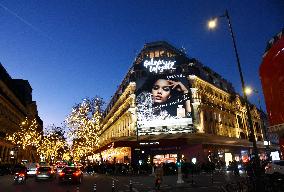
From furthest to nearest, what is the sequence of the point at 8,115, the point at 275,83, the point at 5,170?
the point at 8,115
the point at 5,170
the point at 275,83

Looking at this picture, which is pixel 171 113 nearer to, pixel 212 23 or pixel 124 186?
pixel 124 186

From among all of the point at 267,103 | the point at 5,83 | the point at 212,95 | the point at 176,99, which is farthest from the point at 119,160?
the point at 267,103

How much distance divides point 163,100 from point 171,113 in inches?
111

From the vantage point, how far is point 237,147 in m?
65.8

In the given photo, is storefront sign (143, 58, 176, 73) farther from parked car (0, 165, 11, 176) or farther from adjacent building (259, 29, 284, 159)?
adjacent building (259, 29, 284, 159)

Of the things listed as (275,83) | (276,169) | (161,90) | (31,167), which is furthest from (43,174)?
(161,90)

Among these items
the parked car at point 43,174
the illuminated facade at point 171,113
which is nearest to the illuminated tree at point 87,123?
the illuminated facade at point 171,113

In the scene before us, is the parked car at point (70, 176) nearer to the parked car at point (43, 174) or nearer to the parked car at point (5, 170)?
the parked car at point (43, 174)

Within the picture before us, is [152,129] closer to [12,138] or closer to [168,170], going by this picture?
[168,170]

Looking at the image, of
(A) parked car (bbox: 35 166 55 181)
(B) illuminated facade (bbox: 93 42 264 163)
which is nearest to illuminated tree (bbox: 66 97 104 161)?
(B) illuminated facade (bbox: 93 42 264 163)

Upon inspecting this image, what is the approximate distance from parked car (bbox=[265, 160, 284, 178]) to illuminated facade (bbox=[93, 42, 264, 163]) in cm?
2679

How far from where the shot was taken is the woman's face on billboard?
195 ft

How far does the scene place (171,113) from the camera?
58.3 m

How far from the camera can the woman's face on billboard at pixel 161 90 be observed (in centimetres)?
5956
